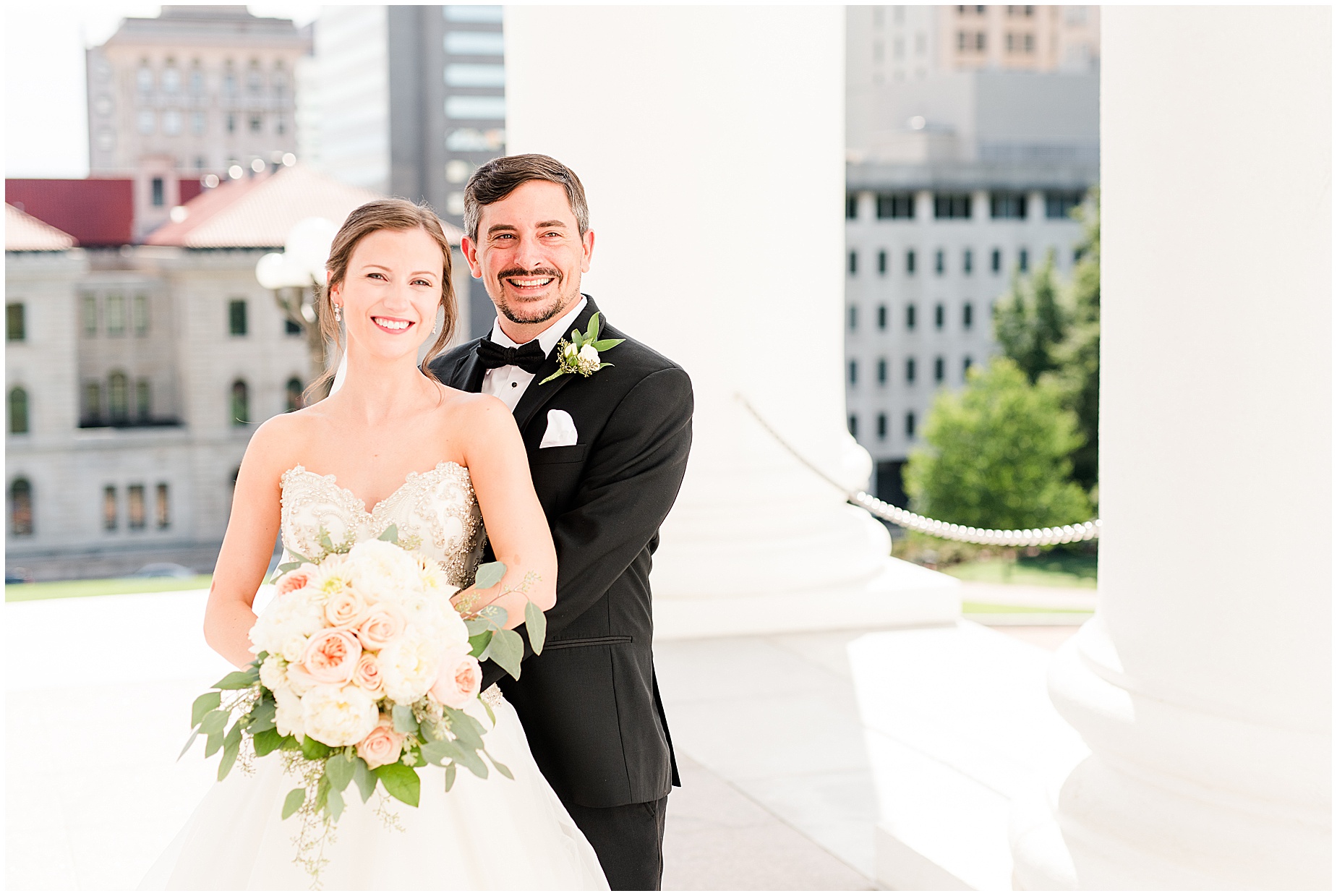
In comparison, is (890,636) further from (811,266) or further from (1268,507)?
(1268,507)

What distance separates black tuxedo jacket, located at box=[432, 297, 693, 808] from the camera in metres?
5.43

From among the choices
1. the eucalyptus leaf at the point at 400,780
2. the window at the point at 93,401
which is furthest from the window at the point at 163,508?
the eucalyptus leaf at the point at 400,780

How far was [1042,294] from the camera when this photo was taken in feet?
383

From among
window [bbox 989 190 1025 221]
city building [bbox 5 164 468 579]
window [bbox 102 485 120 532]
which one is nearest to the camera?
city building [bbox 5 164 468 579]

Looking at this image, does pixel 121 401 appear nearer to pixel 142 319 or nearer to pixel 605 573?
pixel 142 319

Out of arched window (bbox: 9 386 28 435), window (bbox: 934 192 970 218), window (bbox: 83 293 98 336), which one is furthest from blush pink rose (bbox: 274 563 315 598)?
window (bbox: 934 192 970 218)

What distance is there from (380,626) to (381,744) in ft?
1.16

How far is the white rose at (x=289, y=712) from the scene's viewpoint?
3.97m

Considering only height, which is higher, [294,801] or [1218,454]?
[1218,454]

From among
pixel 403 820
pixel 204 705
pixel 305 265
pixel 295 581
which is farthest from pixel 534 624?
pixel 305 265

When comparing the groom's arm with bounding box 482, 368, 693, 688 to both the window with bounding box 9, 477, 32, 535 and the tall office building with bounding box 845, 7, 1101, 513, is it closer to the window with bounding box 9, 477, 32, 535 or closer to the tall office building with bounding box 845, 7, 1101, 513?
the window with bounding box 9, 477, 32, 535

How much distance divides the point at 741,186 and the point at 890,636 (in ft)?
14.9

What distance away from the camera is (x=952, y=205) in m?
168

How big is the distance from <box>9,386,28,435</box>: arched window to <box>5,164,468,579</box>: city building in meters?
0.14
